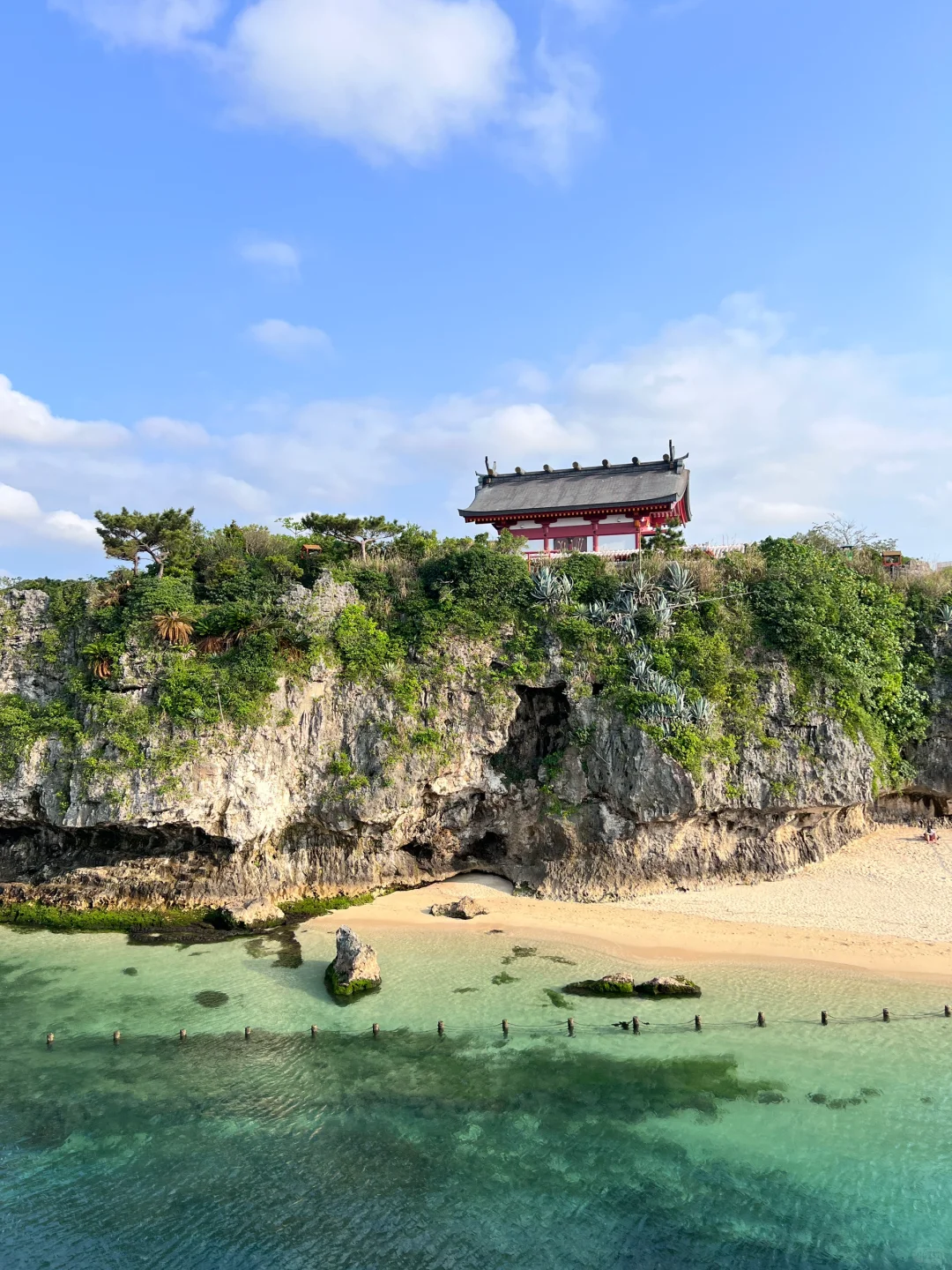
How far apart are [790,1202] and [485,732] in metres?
16.5

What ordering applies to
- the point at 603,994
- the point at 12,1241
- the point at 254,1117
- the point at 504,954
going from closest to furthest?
1. the point at 12,1241
2. the point at 254,1117
3. the point at 603,994
4. the point at 504,954

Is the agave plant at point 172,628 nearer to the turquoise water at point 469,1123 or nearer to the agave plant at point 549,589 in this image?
the turquoise water at point 469,1123

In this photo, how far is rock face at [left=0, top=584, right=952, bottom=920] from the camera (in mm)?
24203

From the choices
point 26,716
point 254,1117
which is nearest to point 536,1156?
point 254,1117

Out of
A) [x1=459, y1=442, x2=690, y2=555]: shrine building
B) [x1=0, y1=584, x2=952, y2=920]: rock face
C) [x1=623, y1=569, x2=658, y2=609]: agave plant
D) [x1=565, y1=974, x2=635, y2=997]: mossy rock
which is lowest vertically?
[x1=565, y1=974, x2=635, y2=997]: mossy rock

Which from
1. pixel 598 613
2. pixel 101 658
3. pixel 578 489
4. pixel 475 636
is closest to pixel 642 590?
Answer: pixel 598 613

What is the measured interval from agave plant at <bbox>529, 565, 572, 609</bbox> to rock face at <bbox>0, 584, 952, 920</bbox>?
2.63 m

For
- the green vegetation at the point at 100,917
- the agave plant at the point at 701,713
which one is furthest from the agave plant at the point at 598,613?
the green vegetation at the point at 100,917

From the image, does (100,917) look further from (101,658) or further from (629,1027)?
(629,1027)

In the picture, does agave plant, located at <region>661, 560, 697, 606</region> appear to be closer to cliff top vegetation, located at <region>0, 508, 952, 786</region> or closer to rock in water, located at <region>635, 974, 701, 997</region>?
cliff top vegetation, located at <region>0, 508, 952, 786</region>

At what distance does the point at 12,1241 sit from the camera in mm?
11328

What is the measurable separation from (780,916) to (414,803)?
12.9 meters

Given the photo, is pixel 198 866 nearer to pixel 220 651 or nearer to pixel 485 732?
pixel 220 651

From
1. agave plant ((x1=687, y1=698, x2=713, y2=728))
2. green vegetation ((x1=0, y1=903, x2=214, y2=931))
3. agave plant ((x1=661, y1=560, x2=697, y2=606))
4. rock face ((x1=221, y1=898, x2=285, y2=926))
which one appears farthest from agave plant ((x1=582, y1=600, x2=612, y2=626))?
green vegetation ((x1=0, y1=903, x2=214, y2=931))
